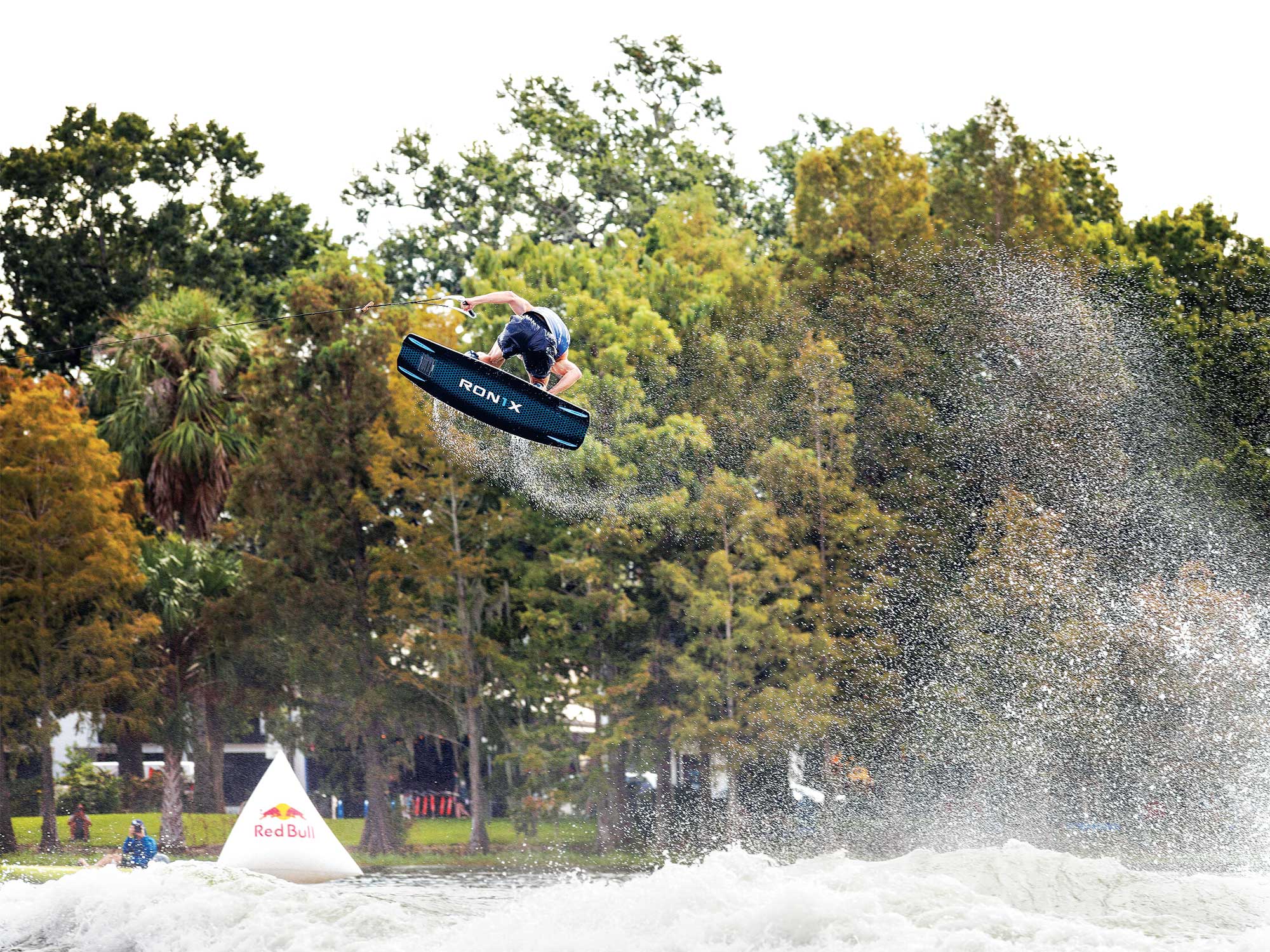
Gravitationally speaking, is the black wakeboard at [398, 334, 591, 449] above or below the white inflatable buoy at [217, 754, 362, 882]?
above

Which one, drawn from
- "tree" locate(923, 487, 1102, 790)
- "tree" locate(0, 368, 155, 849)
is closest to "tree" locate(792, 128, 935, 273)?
"tree" locate(923, 487, 1102, 790)

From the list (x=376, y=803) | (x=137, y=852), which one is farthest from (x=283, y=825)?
(x=376, y=803)

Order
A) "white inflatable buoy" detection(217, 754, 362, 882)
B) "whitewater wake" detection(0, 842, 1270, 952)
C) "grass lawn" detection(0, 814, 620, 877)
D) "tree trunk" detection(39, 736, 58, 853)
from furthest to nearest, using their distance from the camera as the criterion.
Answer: "tree trunk" detection(39, 736, 58, 853) < "grass lawn" detection(0, 814, 620, 877) < "white inflatable buoy" detection(217, 754, 362, 882) < "whitewater wake" detection(0, 842, 1270, 952)

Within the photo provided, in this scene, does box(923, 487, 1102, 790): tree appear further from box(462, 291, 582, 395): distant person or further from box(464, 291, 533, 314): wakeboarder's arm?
box(464, 291, 533, 314): wakeboarder's arm

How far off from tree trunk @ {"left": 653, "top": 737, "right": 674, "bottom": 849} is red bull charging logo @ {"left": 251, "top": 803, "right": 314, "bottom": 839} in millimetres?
8220

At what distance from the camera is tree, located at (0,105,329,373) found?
4259cm

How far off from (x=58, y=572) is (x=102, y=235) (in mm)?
14133

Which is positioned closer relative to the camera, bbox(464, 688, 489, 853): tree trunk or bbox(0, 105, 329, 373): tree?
bbox(464, 688, 489, 853): tree trunk

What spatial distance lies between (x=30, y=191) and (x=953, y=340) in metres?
24.9

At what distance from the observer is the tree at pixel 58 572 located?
31734mm

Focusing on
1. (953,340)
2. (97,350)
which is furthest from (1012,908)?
(97,350)

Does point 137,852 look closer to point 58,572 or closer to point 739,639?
point 739,639

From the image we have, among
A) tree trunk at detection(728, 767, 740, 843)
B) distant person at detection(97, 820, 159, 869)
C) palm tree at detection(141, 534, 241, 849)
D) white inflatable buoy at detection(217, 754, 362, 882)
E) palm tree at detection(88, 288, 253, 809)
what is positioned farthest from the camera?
palm tree at detection(88, 288, 253, 809)

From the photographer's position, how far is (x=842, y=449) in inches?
1197
